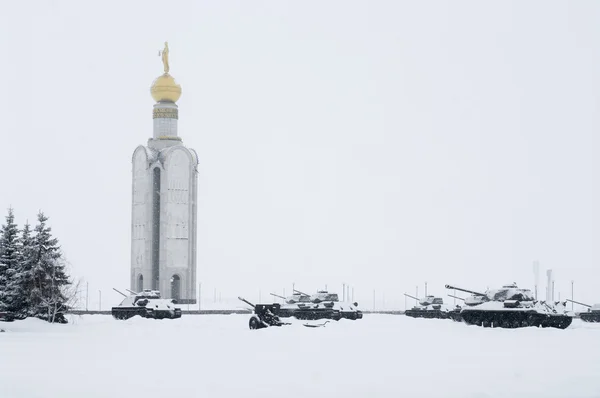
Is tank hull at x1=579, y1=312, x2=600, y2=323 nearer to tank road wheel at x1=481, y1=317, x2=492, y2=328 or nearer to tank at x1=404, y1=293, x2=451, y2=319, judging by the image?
tank at x1=404, y1=293, x2=451, y2=319

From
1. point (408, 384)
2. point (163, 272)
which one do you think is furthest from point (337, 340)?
point (163, 272)

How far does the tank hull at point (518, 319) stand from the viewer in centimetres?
3734

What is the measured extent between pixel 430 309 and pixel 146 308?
16196mm

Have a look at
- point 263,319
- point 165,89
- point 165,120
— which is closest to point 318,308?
point 263,319

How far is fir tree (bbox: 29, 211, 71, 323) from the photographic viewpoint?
126 feet

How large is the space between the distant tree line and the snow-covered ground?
32.3 ft

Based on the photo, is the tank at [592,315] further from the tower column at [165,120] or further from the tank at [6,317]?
the tower column at [165,120]

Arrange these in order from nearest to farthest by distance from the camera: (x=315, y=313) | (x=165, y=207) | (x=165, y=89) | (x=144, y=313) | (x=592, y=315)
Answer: (x=315, y=313)
(x=144, y=313)
(x=592, y=315)
(x=165, y=207)
(x=165, y=89)

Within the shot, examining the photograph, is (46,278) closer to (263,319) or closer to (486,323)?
(263,319)

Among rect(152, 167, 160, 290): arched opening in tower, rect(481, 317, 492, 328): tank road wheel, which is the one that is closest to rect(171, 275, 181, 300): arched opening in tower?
rect(152, 167, 160, 290): arched opening in tower

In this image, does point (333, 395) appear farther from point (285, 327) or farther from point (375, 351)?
point (285, 327)

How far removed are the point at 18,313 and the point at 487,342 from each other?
21.4 m

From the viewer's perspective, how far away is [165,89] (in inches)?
2721

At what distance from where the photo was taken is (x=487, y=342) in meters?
26.3
